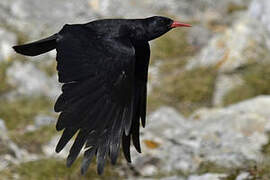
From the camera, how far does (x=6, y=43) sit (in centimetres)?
1532

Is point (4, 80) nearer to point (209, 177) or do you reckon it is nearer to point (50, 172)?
point (50, 172)

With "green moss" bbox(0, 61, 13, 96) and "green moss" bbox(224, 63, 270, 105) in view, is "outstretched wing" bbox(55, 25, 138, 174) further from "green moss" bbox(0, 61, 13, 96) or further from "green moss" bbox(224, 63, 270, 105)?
"green moss" bbox(0, 61, 13, 96)

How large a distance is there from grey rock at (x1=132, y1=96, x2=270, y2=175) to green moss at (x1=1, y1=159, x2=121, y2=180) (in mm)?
637

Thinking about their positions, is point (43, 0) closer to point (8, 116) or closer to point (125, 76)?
→ point (8, 116)

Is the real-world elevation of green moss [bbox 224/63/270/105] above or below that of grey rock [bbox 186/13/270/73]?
below

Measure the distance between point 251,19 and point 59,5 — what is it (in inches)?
232

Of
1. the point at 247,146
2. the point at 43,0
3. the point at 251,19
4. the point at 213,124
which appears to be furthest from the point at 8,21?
the point at 247,146

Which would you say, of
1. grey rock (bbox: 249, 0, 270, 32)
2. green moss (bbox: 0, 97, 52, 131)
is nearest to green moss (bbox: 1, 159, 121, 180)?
green moss (bbox: 0, 97, 52, 131)

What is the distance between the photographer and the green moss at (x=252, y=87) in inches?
496

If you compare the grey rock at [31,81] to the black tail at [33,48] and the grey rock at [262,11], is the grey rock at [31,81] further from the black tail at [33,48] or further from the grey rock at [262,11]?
the black tail at [33,48]

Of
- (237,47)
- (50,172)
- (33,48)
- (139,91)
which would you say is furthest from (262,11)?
(33,48)

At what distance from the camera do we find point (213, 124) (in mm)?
8953

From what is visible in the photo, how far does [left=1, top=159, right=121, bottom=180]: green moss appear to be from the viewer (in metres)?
7.23

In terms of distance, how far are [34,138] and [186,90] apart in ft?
16.4
